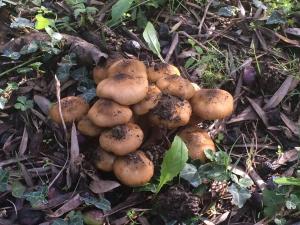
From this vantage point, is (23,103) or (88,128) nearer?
(88,128)

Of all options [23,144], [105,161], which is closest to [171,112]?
[105,161]

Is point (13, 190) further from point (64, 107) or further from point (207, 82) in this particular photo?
point (207, 82)

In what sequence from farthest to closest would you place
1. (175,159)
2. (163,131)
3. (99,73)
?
(99,73), (163,131), (175,159)

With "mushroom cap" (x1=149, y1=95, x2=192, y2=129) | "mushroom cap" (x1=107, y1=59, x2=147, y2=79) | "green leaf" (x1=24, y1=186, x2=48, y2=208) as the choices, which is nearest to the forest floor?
"green leaf" (x1=24, y1=186, x2=48, y2=208)

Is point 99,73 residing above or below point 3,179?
above

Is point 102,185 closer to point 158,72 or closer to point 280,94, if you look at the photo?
point 158,72

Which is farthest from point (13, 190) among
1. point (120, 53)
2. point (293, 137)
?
point (293, 137)

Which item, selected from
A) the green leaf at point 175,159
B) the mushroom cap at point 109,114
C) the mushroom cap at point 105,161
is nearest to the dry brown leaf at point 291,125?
the green leaf at point 175,159

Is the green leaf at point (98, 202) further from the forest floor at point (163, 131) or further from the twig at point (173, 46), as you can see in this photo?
the twig at point (173, 46)
